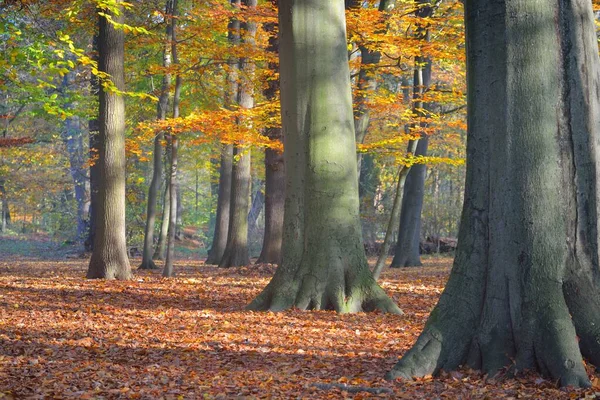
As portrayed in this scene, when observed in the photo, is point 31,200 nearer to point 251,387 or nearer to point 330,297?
point 330,297

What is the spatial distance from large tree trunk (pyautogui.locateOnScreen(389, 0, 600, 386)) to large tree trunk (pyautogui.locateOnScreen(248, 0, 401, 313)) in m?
3.96

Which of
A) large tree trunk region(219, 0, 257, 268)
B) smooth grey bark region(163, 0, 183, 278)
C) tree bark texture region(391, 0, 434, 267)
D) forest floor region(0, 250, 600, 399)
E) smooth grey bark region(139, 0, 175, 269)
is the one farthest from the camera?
tree bark texture region(391, 0, 434, 267)

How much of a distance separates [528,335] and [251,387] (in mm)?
2228

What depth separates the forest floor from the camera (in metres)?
5.18

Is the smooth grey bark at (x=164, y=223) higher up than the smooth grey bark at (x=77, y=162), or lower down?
lower down

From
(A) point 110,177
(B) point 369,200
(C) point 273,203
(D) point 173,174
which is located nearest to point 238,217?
(C) point 273,203

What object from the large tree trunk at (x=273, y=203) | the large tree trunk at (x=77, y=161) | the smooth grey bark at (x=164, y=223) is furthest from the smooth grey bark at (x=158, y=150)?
the large tree trunk at (x=77, y=161)

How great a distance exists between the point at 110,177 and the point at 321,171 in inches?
225

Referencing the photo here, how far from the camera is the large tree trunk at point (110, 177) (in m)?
13.3

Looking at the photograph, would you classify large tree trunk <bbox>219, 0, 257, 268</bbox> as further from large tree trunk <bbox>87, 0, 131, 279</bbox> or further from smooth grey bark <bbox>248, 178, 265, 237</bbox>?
smooth grey bark <bbox>248, 178, 265, 237</bbox>

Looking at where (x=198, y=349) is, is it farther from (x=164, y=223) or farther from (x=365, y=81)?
(x=164, y=223)

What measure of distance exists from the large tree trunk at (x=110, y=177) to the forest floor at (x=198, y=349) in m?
1.12

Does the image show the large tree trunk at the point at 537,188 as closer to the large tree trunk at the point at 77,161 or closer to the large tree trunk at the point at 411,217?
the large tree trunk at the point at 411,217

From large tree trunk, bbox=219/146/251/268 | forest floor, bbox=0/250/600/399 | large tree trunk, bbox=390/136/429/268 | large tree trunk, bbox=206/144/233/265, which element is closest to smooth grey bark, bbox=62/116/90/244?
large tree trunk, bbox=206/144/233/265
